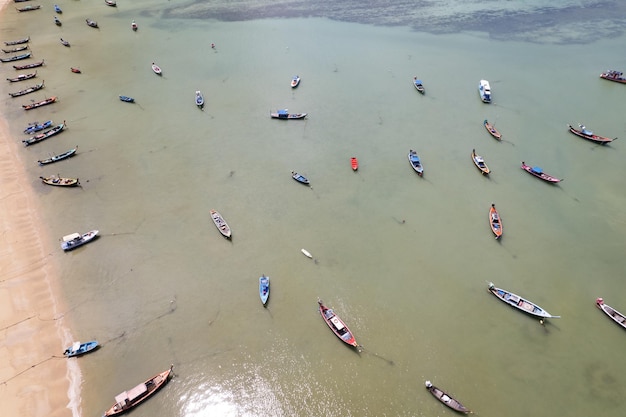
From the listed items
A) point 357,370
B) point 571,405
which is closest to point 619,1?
point 571,405

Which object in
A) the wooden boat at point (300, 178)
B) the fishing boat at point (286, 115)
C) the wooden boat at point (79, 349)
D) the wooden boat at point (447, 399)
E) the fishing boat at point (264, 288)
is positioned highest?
the fishing boat at point (286, 115)

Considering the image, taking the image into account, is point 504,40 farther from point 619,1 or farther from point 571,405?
point 571,405

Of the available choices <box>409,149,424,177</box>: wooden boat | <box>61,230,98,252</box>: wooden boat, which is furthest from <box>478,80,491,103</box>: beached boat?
<box>61,230,98,252</box>: wooden boat

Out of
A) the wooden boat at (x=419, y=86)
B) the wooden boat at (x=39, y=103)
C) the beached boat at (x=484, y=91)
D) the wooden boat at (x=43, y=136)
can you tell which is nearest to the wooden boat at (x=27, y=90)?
the wooden boat at (x=39, y=103)

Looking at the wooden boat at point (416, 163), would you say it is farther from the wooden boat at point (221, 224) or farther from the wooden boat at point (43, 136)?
the wooden boat at point (43, 136)

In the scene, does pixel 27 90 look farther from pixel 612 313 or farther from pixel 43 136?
pixel 612 313

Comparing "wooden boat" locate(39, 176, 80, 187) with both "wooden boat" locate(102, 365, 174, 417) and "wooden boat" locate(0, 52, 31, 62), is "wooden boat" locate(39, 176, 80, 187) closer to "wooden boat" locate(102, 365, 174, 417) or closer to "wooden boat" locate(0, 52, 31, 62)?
"wooden boat" locate(102, 365, 174, 417)
